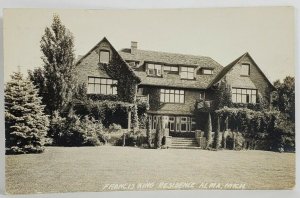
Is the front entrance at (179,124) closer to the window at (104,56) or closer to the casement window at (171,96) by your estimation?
the casement window at (171,96)

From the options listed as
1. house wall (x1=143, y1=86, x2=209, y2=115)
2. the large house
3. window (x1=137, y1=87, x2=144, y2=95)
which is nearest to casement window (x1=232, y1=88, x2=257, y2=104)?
the large house

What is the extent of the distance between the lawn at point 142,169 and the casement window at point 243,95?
684 mm

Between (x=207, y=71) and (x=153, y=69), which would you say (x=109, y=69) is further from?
(x=207, y=71)

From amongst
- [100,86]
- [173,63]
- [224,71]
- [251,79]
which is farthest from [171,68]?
[251,79]

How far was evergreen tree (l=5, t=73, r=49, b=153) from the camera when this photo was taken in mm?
6164

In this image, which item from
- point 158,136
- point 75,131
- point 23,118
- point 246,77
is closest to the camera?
point 23,118

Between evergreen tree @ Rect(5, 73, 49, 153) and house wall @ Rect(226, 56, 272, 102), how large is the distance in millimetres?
2483

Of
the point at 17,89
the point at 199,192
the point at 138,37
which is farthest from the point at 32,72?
the point at 199,192

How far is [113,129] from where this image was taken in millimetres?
6418

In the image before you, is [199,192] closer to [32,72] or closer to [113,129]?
[113,129]

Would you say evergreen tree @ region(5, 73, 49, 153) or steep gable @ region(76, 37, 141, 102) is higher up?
steep gable @ region(76, 37, 141, 102)

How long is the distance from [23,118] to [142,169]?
64.1 inches

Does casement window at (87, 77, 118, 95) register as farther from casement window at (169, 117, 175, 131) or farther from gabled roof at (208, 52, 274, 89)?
gabled roof at (208, 52, 274, 89)

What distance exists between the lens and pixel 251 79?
6551mm
